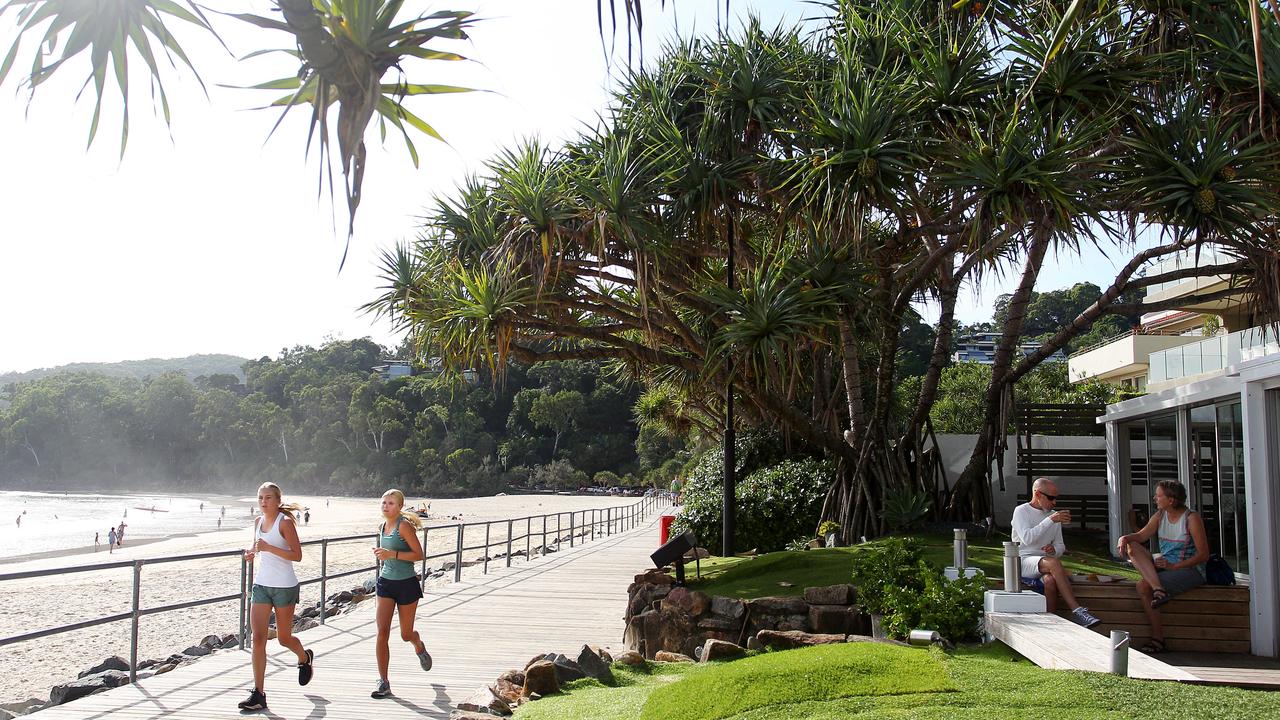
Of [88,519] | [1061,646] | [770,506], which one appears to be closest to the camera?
[1061,646]

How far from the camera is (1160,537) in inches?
265

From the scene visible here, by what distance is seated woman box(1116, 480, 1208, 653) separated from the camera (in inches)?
254

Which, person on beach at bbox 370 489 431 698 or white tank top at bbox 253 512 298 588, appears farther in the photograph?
person on beach at bbox 370 489 431 698

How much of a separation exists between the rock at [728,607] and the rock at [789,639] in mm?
1075

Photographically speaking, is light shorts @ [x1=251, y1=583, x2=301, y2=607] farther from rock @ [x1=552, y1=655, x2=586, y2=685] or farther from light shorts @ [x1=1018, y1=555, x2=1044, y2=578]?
light shorts @ [x1=1018, y1=555, x2=1044, y2=578]

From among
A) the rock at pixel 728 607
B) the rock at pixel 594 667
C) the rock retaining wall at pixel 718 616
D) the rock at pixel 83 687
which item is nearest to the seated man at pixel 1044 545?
the rock retaining wall at pixel 718 616

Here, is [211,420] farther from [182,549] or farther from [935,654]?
[935,654]

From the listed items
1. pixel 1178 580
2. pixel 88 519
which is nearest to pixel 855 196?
pixel 1178 580

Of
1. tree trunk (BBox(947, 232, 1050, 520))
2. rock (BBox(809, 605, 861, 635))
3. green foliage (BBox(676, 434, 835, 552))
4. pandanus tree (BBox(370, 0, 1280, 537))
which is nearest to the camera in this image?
rock (BBox(809, 605, 861, 635))

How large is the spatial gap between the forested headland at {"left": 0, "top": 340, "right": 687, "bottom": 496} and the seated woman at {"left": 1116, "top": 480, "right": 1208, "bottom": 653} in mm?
67615

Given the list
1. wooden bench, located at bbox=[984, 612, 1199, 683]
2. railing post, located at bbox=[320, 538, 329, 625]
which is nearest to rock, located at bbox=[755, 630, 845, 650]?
wooden bench, located at bbox=[984, 612, 1199, 683]

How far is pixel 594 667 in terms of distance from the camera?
243 inches

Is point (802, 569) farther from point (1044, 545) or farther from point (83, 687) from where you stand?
point (83, 687)

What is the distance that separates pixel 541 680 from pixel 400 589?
1.22 metres
